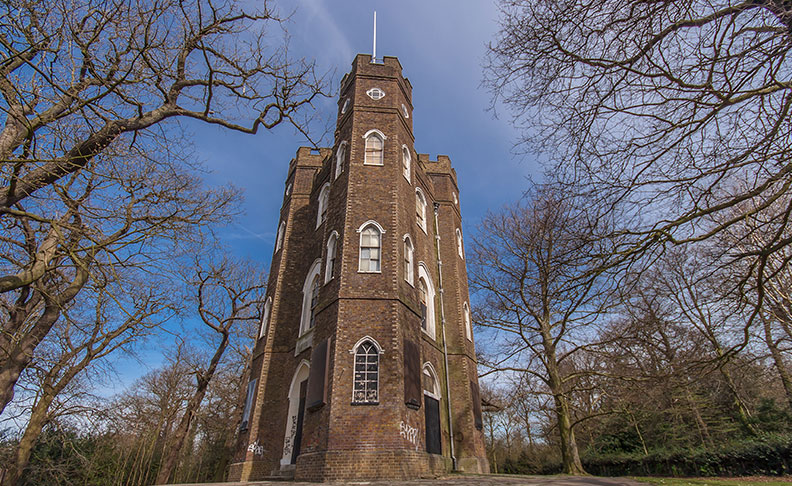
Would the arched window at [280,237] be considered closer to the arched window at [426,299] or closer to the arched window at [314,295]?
the arched window at [314,295]

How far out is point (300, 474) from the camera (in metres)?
10.1

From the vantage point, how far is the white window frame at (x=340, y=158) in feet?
51.7

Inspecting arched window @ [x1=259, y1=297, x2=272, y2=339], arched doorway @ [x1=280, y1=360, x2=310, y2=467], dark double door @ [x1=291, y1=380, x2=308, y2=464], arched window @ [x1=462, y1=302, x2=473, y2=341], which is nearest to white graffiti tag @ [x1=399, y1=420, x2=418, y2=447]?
dark double door @ [x1=291, y1=380, x2=308, y2=464]

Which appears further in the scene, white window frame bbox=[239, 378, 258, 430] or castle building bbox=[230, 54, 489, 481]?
white window frame bbox=[239, 378, 258, 430]

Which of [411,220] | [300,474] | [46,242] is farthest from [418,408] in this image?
[46,242]

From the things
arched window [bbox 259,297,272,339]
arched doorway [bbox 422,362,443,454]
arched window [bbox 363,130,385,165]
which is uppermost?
arched window [bbox 363,130,385,165]

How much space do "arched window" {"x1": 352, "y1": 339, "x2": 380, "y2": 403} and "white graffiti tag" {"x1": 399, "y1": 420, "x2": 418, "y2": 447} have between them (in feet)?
2.99

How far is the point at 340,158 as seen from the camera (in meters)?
16.1

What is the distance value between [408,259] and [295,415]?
252 inches

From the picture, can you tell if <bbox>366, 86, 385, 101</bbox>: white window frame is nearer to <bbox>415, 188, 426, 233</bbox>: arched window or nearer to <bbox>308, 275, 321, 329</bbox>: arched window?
<bbox>415, 188, 426, 233</bbox>: arched window

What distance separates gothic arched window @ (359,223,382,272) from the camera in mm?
12805

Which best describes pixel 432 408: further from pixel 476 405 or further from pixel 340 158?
pixel 340 158

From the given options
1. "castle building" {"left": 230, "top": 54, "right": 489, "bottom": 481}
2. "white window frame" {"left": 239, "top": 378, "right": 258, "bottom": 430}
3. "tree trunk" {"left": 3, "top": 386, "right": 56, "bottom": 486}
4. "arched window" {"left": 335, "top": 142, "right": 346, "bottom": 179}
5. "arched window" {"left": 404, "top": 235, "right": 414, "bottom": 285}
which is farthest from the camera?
"arched window" {"left": 335, "top": 142, "right": 346, "bottom": 179}

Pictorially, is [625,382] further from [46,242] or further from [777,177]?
[46,242]
